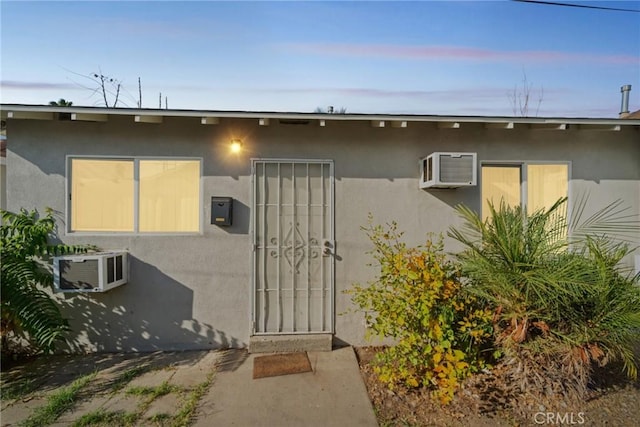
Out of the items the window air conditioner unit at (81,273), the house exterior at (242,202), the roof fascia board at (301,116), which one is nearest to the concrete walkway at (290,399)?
the house exterior at (242,202)

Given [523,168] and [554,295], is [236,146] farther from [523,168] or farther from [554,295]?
[523,168]

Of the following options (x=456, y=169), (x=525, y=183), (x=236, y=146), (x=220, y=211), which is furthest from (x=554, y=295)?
(x=236, y=146)

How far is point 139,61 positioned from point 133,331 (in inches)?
189

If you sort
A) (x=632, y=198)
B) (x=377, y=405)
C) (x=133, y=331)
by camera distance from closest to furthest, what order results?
(x=377, y=405)
(x=133, y=331)
(x=632, y=198)

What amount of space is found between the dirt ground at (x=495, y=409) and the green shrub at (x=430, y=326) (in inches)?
5.0

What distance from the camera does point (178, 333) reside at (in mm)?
3727

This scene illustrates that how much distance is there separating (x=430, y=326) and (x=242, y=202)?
2506mm

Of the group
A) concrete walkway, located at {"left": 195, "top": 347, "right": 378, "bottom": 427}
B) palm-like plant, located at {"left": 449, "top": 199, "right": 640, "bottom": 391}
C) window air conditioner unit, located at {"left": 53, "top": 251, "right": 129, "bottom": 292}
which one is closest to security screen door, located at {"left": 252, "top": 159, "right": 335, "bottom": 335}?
concrete walkway, located at {"left": 195, "top": 347, "right": 378, "bottom": 427}

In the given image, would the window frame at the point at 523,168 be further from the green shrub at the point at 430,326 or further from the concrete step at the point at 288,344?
the concrete step at the point at 288,344

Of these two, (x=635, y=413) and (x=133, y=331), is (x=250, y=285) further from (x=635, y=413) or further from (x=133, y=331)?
(x=635, y=413)

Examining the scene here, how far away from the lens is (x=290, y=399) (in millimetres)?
2756

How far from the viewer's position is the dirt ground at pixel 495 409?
7.97 ft

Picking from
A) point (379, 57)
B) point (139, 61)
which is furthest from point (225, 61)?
point (379, 57)
